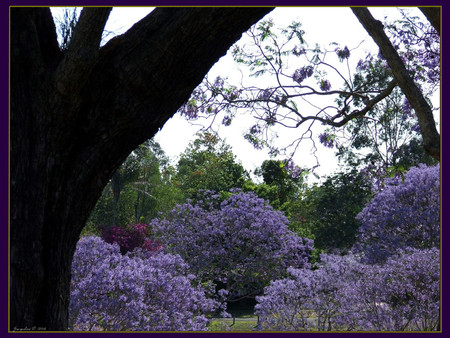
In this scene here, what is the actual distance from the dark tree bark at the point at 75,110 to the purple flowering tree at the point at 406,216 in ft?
24.7

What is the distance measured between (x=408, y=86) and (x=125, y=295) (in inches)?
163

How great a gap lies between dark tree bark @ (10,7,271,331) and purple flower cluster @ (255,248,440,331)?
5389 mm

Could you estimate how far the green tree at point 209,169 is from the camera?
23.2m

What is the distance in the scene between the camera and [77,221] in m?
3.19

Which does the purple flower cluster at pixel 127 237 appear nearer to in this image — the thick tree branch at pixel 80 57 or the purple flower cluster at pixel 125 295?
the purple flower cluster at pixel 125 295

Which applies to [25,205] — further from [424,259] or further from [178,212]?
[178,212]

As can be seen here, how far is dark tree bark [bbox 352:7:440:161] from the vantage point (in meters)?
3.95

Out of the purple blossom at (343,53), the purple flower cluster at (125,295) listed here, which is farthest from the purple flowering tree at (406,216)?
the purple flower cluster at (125,295)

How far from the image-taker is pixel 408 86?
177 inches

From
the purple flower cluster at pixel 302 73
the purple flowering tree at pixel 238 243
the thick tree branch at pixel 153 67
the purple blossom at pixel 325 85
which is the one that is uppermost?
the purple flower cluster at pixel 302 73

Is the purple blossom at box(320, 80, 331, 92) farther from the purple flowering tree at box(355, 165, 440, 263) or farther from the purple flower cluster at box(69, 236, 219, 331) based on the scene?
the purple flower cluster at box(69, 236, 219, 331)

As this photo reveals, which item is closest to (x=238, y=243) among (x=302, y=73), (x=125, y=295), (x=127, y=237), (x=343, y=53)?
(x=302, y=73)

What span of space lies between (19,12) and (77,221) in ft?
4.15

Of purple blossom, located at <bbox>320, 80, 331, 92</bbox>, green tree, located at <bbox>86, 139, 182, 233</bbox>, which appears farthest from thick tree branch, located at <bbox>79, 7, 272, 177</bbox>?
green tree, located at <bbox>86, 139, 182, 233</bbox>
